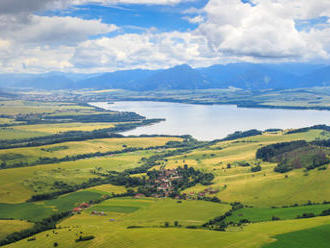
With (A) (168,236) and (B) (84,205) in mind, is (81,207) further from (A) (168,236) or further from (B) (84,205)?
(A) (168,236)

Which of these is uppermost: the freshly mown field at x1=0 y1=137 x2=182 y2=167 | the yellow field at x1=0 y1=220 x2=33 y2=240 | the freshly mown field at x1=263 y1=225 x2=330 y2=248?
the freshly mown field at x1=0 y1=137 x2=182 y2=167

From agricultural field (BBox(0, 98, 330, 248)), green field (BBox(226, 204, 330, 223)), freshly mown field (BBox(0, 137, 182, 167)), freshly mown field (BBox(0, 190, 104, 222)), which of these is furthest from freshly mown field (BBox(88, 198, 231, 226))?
freshly mown field (BBox(0, 137, 182, 167))

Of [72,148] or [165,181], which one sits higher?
[72,148]

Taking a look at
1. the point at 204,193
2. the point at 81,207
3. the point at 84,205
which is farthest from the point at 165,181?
the point at 81,207

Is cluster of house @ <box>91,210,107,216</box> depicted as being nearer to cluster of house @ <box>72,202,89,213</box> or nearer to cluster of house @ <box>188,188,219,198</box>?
cluster of house @ <box>72,202,89,213</box>

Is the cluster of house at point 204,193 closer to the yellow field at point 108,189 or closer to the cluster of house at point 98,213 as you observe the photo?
the yellow field at point 108,189

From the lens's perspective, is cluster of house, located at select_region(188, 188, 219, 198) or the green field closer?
the green field

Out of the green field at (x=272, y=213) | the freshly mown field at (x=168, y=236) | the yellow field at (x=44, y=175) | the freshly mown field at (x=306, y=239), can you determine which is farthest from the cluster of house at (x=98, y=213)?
the freshly mown field at (x=306, y=239)

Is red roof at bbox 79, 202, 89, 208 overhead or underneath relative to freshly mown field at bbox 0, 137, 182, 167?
underneath
